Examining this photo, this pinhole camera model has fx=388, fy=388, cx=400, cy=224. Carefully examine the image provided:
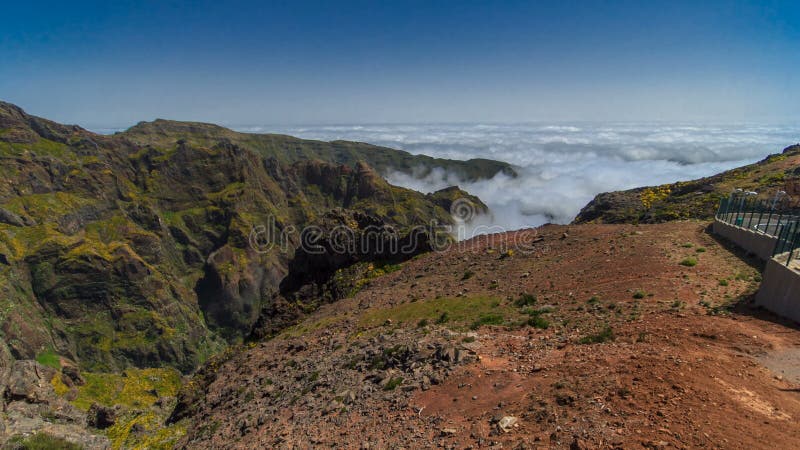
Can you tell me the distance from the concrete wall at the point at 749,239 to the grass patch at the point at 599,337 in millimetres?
10724

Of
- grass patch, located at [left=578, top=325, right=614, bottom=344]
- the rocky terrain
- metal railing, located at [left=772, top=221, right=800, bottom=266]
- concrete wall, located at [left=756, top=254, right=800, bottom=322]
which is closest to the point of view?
the rocky terrain

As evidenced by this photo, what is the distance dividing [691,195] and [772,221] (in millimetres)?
28099

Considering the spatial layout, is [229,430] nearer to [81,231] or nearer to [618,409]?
[618,409]

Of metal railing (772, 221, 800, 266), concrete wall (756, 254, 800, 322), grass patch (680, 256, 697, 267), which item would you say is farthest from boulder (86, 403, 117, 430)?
metal railing (772, 221, 800, 266)

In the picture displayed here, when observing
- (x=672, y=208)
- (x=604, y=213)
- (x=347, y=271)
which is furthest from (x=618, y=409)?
(x=604, y=213)

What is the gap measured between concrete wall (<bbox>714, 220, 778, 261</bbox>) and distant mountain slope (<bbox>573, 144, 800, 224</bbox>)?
38.8 feet

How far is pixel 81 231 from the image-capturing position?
565 feet

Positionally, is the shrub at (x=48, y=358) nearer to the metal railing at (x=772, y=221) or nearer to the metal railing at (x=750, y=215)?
the metal railing at (x=750, y=215)

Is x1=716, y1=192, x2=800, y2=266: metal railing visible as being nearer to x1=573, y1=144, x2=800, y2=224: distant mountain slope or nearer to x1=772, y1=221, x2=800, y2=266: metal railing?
x1=772, y1=221, x2=800, y2=266: metal railing

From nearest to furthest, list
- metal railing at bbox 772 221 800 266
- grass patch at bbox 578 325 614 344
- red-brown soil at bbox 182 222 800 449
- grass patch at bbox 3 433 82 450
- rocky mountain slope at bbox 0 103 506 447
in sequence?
red-brown soil at bbox 182 222 800 449 < grass patch at bbox 578 325 614 344 < metal railing at bbox 772 221 800 266 < grass patch at bbox 3 433 82 450 < rocky mountain slope at bbox 0 103 506 447

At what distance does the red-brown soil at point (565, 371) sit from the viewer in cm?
995

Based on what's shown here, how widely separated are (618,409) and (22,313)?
17159cm

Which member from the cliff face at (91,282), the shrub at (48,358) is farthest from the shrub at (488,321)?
the shrub at (48,358)

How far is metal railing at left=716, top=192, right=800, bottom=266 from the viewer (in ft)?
54.5
